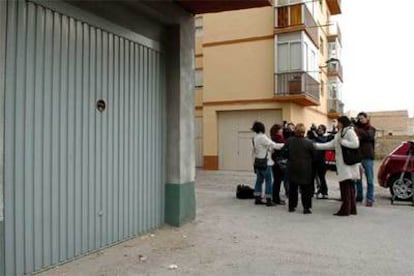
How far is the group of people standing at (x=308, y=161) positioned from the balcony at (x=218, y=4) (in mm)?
2979

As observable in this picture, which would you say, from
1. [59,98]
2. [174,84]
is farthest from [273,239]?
[59,98]

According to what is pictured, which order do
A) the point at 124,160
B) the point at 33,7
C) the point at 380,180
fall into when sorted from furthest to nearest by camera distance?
the point at 380,180
the point at 124,160
the point at 33,7

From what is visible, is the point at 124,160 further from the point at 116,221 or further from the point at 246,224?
the point at 246,224

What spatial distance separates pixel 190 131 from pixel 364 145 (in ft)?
13.8

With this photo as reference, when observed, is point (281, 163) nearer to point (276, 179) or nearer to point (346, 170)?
point (276, 179)

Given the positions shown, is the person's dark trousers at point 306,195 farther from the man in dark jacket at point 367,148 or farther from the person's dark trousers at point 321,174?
the person's dark trousers at point 321,174

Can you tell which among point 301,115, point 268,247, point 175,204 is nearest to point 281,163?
point 175,204

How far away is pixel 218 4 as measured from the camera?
7.89 meters

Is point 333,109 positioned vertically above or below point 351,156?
above

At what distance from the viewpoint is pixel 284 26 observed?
2227 centimetres

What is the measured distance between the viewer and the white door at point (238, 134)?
22734 millimetres

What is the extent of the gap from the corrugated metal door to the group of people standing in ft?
10.2

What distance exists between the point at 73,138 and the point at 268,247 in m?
3.05

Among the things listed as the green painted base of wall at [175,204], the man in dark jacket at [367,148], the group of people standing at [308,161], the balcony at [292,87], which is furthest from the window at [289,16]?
the green painted base of wall at [175,204]
